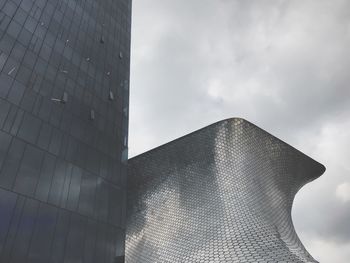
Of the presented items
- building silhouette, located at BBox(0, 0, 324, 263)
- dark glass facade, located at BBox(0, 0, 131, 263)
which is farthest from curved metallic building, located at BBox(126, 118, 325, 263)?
dark glass facade, located at BBox(0, 0, 131, 263)

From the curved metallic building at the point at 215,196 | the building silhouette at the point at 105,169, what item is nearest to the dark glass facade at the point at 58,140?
the building silhouette at the point at 105,169

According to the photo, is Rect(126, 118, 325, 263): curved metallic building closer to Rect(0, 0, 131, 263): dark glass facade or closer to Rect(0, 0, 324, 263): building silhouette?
Rect(0, 0, 324, 263): building silhouette

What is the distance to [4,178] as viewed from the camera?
14305mm

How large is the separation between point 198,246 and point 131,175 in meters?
12.8

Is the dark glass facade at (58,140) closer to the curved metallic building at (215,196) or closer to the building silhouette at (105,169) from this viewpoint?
the building silhouette at (105,169)

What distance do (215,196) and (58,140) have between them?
18.3m

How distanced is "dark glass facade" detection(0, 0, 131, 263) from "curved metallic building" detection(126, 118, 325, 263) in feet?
38.3

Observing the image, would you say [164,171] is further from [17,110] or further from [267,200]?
[17,110]

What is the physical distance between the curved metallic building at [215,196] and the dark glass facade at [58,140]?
11686 millimetres

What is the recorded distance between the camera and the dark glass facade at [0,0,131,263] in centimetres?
1480

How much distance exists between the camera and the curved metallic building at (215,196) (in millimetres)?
28016

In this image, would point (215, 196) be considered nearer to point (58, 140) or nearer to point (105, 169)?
point (105, 169)

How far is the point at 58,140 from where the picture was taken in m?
18.0

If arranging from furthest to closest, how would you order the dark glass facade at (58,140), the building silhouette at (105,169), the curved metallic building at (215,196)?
the curved metallic building at (215,196), the building silhouette at (105,169), the dark glass facade at (58,140)
